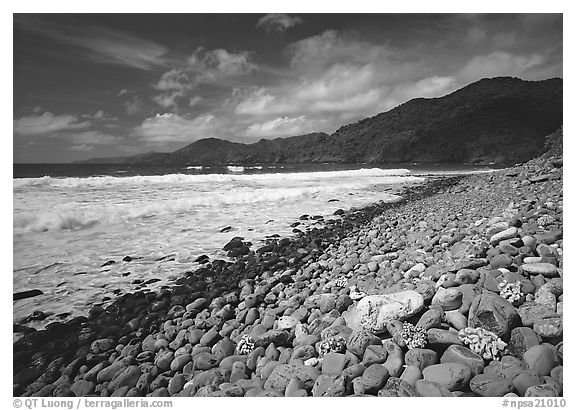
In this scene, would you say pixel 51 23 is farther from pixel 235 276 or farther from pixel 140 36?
pixel 235 276

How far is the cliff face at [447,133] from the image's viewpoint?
404cm

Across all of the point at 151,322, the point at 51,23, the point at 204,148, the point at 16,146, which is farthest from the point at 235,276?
the point at 51,23

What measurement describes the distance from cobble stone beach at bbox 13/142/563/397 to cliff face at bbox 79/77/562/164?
1.40 m

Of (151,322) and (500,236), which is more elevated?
(500,236)

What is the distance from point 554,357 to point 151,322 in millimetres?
2979

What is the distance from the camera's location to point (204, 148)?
4.36 m

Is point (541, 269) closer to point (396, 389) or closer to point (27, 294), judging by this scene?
point (396, 389)

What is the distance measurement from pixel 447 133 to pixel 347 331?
17.7 ft

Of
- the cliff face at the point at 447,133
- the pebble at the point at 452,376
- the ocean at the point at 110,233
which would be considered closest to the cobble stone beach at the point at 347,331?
the pebble at the point at 452,376

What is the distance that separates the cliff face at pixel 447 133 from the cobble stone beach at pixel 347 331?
1.40 m

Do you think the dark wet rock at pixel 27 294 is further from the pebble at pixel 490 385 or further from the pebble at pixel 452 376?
the pebble at pixel 490 385

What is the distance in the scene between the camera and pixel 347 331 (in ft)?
7.65

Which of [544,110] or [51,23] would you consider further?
[544,110]

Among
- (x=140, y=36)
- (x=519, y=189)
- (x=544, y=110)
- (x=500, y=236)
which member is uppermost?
(x=140, y=36)
